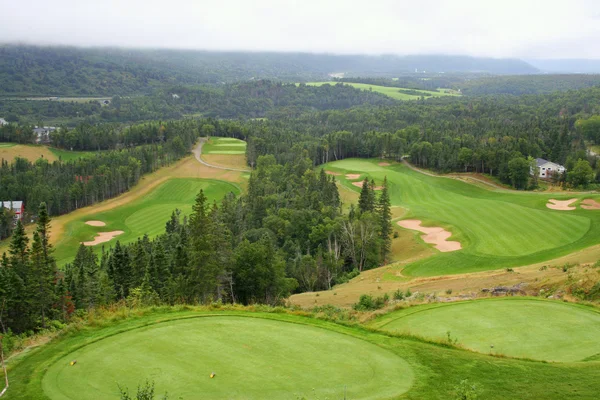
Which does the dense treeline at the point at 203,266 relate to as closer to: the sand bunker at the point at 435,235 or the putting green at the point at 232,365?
the sand bunker at the point at 435,235

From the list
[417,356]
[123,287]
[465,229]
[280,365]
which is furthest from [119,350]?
[465,229]

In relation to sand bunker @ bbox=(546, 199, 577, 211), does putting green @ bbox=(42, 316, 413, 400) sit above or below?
above

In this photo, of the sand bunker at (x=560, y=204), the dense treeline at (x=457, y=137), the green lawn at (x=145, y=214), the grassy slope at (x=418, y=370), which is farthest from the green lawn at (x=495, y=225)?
the green lawn at (x=145, y=214)

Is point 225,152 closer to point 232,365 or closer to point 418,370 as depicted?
point 232,365

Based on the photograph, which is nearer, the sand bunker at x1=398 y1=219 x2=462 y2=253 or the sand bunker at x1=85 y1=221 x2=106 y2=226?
the sand bunker at x1=398 y1=219 x2=462 y2=253

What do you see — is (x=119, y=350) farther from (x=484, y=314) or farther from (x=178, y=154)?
(x=178, y=154)

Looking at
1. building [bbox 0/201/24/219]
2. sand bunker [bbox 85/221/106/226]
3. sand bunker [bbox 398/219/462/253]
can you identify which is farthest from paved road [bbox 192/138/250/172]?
sand bunker [bbox 398/219/462/253]

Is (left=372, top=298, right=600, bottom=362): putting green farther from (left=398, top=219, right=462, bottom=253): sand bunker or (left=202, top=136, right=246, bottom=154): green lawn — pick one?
(left=202, top=136, right=246, bottom=154): green lawn
